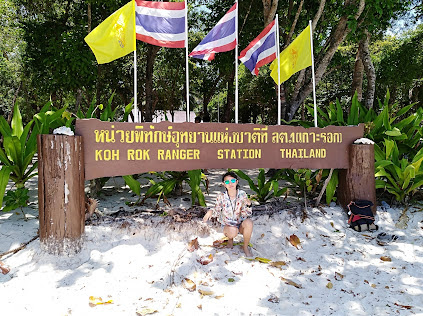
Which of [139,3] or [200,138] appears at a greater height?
[139,3]

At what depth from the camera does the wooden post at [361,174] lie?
4324mm

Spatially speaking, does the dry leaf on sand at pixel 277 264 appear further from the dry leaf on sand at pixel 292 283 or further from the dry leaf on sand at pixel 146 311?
the dry leaf on sand at pixel 146 311

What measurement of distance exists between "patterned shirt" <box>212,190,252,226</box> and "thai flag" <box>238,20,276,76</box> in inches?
94.7

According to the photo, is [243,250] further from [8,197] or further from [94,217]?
[8,197]

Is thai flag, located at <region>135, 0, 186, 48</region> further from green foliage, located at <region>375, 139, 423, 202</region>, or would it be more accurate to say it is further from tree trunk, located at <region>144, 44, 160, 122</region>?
tree trunk, located at <region>144, 44, 160, 122</region>

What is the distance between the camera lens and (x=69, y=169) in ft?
10.6

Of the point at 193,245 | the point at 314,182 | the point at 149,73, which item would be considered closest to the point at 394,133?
the point at 314,182

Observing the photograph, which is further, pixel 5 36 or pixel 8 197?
pixel 5 36

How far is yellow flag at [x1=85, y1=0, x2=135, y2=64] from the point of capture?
3.95 metres

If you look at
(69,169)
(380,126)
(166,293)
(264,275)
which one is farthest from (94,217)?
(380,126)

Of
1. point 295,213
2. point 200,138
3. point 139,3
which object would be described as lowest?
point 295,213

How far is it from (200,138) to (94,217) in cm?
168

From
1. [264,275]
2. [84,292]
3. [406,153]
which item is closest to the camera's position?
[84,292]

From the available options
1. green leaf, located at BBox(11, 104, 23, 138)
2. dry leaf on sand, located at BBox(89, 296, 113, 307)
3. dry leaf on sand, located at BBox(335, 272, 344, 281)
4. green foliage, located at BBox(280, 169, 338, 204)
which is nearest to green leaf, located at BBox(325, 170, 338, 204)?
green foliage, located at BBox(280, 169, 338, 204)
